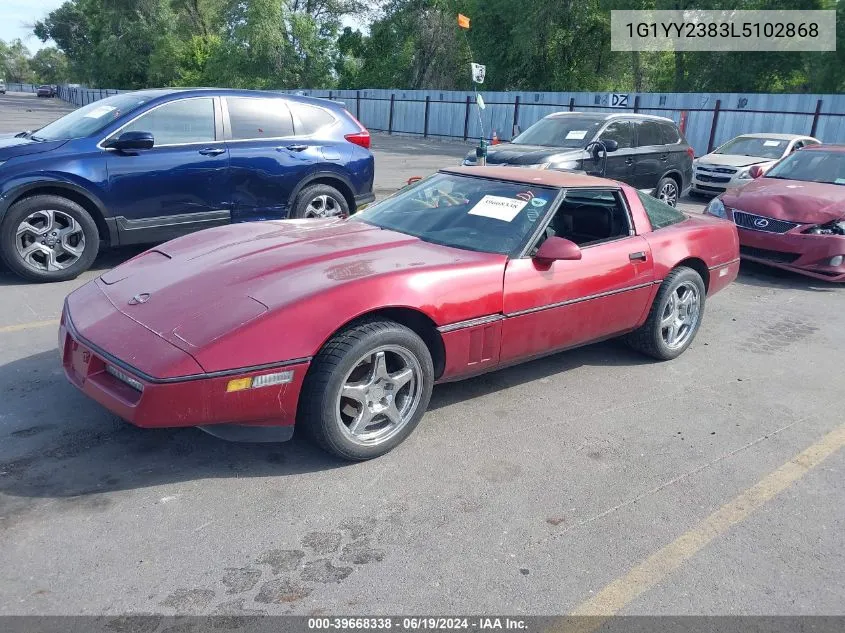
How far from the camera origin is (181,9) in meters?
57.2

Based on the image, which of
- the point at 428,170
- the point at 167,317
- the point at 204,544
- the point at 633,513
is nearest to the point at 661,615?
the point at 633,513

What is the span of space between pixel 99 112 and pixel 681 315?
5.66m

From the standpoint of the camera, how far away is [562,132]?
1125 cm

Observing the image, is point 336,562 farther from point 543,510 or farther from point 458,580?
point 543,510

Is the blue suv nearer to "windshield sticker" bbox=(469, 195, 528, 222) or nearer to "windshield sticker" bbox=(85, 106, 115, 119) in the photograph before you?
"windshield sticker" bbox=(85, 106, 115, 119)

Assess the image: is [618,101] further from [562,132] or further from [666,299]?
[666,299]

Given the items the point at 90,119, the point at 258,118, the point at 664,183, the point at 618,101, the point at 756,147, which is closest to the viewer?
the point at 90,119

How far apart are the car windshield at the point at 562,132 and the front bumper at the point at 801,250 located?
386cm

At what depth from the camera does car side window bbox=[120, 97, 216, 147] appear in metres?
6.59

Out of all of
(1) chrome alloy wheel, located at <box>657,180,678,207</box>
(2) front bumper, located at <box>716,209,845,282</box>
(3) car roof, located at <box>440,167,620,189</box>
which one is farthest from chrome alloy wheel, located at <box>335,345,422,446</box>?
(1) chrome alloy wheel, located at <box>657,180,678,207</box>

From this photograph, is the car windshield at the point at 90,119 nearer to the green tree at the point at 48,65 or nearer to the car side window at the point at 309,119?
the car side window at the point at 309,119

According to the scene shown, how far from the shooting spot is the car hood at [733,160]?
1308 centimetres

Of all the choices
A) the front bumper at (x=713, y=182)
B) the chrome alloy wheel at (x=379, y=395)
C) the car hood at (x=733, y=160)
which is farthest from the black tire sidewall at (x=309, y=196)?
the car hood at (x=733, y=160)

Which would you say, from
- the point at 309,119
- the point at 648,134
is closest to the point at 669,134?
the point at 648,134
